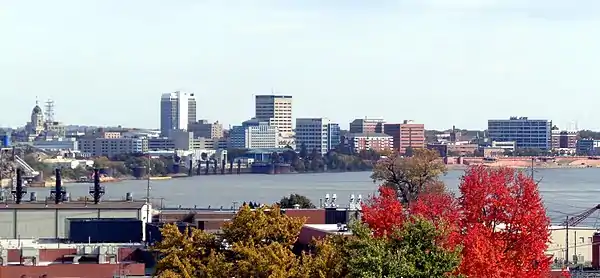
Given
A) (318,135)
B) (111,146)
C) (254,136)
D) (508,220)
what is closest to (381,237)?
(508,220)

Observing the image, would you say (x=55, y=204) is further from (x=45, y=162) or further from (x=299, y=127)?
(x=299, y=127)

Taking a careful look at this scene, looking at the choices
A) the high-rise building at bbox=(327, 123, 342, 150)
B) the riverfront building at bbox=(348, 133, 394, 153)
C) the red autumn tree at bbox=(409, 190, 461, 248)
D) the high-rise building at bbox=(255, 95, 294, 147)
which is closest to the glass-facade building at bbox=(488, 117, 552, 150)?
the riverfront building at bbox=(348, 133, 394, 153)

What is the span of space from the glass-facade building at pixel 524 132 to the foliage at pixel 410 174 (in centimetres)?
8528

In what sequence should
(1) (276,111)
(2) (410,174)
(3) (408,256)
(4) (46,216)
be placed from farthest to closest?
(1) (276,111) → (2) (410,174) → (4) (46,216) → (3) (408,256)

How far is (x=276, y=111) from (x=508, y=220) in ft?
393

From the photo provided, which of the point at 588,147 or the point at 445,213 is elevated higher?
the point at 588,147

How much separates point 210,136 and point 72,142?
17.6m

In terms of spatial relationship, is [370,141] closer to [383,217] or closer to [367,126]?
[367,126]

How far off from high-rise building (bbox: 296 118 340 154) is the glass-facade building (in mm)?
14395

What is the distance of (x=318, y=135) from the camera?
11600cm

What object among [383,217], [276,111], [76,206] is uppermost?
[276,111]

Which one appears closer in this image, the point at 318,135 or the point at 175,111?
the point at 318,135

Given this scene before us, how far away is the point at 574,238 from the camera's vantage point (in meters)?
21.8

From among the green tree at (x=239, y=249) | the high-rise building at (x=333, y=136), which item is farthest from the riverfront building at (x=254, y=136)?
the green tree at (x=239, y=249)
